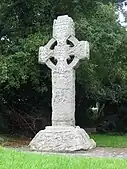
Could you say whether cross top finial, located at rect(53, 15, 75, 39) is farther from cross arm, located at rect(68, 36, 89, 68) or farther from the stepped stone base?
the stepped stone base

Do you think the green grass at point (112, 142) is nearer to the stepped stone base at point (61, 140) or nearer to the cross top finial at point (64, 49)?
the stepped stone base at point (61, 140)

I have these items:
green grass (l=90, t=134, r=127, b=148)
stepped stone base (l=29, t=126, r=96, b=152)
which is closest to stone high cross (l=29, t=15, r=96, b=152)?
stepped stone base (l=29, t=126, r=96, b=152)

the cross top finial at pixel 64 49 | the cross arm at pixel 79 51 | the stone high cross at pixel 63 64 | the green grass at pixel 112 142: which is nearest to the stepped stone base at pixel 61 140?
the stone high cross at pixel 63 64

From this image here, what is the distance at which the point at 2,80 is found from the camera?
45.6 feet

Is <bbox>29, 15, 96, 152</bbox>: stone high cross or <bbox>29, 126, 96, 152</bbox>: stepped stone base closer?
<bbox>29, 126, 96, 152</bbox>: stepped stone base

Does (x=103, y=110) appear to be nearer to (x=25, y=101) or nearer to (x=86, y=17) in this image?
(x=25, y=101)

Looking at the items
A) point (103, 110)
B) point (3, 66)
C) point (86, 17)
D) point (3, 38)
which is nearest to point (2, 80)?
point (3, 66)

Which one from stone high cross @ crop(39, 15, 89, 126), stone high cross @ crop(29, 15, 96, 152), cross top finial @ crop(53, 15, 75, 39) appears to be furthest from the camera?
cross top finial @ crop(53, 15, 75, 39)

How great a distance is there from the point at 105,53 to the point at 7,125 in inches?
247

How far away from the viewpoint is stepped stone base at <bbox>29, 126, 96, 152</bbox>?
10891 millimetres

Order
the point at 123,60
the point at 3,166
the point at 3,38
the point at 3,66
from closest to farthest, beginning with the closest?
the point at 3,166
the point at 3,66
the point at 3,38
the point at 123,60

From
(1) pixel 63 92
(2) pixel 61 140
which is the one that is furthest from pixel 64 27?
(2) pixel 61 140

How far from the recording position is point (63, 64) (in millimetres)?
11953

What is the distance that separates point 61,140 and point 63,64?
2284mm
